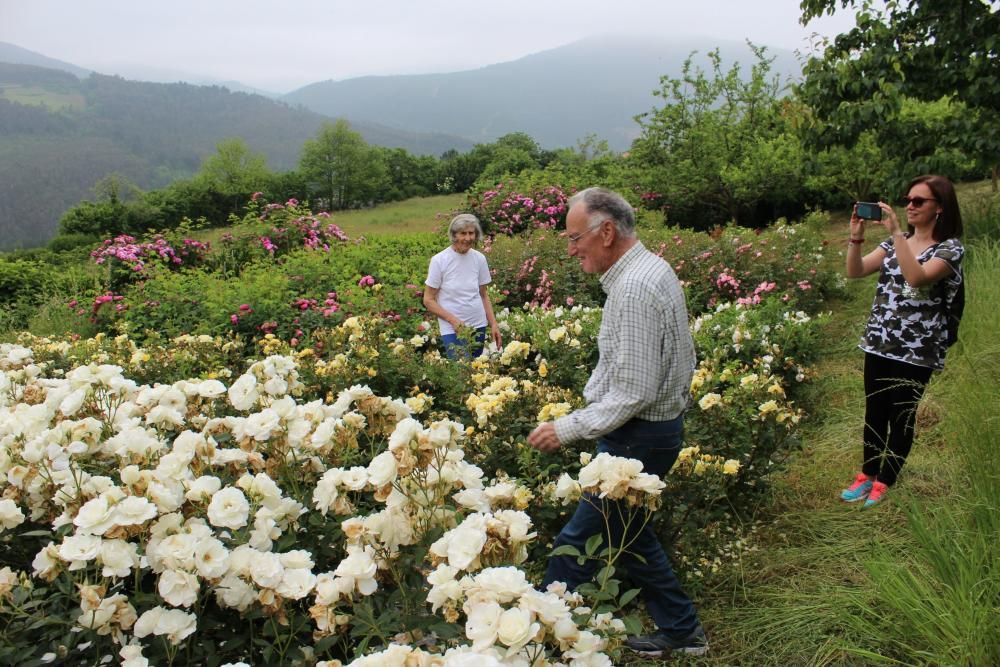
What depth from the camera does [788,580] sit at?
2785 millimetres

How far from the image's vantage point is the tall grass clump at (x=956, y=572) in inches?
73.8

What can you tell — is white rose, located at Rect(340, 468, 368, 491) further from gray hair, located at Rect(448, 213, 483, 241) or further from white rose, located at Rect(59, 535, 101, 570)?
gray hair, located at Rect(448, 213, 483, 241)

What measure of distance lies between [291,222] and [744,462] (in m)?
9.19

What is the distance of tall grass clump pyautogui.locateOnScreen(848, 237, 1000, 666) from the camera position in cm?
187

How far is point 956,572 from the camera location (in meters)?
2.11

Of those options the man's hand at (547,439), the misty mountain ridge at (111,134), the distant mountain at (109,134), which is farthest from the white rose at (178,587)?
the distant mountain at (109,134)

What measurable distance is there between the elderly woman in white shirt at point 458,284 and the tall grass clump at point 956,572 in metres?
2.80

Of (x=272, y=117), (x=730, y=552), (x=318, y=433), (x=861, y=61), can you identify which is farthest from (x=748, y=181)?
(x=272, y=117)

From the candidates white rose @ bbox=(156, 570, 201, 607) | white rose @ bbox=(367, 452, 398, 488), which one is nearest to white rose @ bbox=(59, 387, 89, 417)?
white rose @ bbox=(156, 570, 201, 607)

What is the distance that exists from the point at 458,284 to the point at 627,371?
2720 millimetres

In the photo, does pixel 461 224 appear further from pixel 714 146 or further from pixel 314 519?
pixel 714 146

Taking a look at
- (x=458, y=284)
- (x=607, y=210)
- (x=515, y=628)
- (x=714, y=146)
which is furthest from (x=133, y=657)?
(x=714, y=146)

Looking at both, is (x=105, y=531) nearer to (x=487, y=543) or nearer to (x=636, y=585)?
(x=487, y=543)

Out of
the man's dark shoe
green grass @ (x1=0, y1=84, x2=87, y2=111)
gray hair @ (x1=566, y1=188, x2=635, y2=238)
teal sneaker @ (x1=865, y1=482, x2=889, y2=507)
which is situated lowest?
the man's dark shoe
